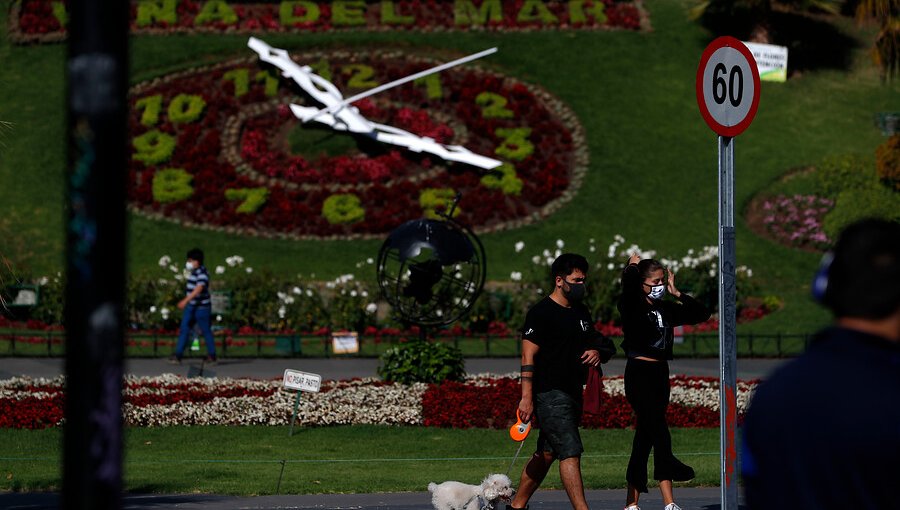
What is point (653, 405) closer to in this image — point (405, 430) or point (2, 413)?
point (405, 430)

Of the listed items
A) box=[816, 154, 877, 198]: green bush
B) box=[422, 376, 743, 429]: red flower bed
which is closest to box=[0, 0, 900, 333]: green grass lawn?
box=[816, 154, 877, 198]: green bush

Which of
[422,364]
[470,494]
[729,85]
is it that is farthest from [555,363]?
[422,364]

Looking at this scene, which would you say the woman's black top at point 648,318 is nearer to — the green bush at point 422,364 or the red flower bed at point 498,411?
the red flower bed at point 498,411

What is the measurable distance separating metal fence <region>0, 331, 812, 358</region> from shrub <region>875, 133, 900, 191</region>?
9180 millimetres

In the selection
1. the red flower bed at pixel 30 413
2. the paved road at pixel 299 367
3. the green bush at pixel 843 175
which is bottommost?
the red flower bed at pixel 30 413

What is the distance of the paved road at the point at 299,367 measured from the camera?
21473mm

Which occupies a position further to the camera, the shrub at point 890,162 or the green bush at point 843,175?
the green bush at point 843,175

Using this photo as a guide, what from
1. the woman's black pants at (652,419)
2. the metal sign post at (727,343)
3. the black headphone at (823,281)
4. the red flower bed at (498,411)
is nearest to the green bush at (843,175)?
the red flower bed at (498,411)

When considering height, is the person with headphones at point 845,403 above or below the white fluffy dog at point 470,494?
above

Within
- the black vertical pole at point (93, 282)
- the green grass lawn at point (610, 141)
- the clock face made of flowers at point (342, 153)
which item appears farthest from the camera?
the clock face made of flowers at point (342, 153)

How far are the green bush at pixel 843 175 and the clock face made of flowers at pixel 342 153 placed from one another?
639 centimetres

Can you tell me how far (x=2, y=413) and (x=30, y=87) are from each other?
28.0 meters

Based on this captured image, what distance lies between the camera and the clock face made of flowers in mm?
35844

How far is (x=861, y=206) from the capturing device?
112 ft
